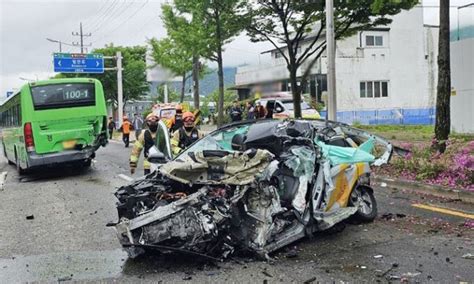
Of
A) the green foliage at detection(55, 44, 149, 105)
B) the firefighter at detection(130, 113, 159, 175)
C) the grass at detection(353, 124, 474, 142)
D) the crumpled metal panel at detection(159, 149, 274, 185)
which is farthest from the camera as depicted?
the green foliage at detection(55, 44, 149, 105)

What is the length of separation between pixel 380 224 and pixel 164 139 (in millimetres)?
3358

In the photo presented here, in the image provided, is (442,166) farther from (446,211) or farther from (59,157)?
(59,157)

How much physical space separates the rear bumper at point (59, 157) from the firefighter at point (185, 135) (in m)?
6.03

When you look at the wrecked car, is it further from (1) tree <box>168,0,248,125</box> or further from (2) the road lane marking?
(1) tree <box>168,0,248,125</box>

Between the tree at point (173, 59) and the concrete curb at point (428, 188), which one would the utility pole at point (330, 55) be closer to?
the concrete curb at point (428, 188)

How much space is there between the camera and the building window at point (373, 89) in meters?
36.1

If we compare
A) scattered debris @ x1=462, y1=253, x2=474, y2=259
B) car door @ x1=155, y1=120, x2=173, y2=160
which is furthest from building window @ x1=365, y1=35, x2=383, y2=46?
scattered debris @ x1=462, y1=253, x2=474, y2=259

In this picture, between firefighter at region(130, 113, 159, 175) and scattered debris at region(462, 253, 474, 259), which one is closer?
scattered debris at region(462, 253, 474, 259)

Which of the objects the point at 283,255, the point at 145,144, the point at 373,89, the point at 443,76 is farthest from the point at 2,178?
the point at 373,89

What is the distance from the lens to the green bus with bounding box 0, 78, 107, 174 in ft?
42.9

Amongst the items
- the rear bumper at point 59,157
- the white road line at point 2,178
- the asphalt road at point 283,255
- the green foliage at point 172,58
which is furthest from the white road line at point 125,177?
the green foliage at point 172,58

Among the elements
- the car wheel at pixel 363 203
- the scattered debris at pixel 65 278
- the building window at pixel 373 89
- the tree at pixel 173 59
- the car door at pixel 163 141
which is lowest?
the scattered debris at pixel 65 278

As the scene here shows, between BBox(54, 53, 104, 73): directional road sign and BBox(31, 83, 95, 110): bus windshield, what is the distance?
22253 mm

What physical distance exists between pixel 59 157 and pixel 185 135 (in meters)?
6.29
